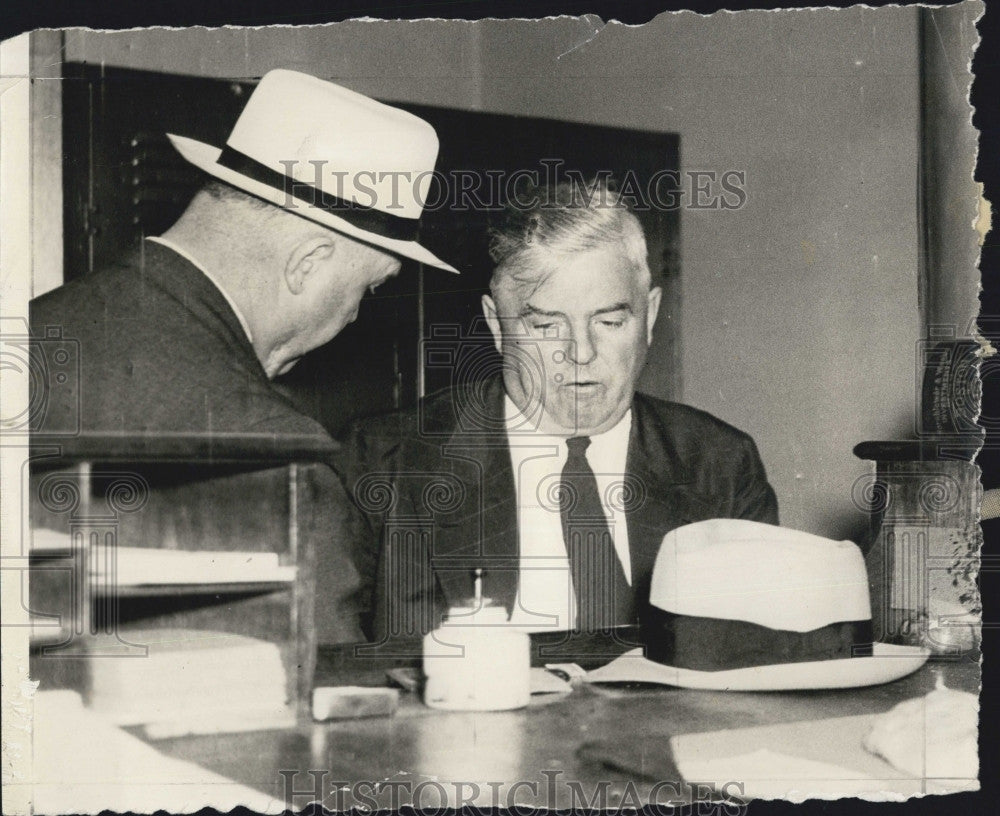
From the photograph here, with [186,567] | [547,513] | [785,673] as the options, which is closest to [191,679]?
[186,567]

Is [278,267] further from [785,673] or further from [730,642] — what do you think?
[785,673]

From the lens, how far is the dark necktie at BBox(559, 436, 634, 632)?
2.30 m

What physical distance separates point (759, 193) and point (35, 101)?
4.87 feet

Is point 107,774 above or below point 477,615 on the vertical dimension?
below

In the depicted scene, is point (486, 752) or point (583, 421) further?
point (583, 421)

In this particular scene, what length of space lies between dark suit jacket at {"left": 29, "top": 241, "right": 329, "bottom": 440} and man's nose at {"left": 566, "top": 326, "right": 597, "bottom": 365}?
522 mm

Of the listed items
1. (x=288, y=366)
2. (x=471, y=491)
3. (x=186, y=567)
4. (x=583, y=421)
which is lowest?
(x=186, y=567)

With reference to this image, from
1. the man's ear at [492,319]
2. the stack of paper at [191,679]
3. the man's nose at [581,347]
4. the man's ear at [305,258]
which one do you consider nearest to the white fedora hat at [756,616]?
the man's nose at [581,347]

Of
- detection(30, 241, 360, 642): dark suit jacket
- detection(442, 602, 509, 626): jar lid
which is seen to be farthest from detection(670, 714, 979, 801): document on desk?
detection(30, 241, 360, 642): dark suit jacket

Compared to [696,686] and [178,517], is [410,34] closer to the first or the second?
[178,517]

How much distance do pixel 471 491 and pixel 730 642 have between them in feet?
1.98

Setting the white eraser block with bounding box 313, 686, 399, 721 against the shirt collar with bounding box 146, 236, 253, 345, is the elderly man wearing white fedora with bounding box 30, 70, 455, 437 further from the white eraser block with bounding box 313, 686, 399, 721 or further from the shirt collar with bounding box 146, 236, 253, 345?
the white eraser block with bounding box 313, 686, 399, 721

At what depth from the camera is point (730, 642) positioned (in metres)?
2.30

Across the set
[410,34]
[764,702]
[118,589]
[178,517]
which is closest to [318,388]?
[178,517]
